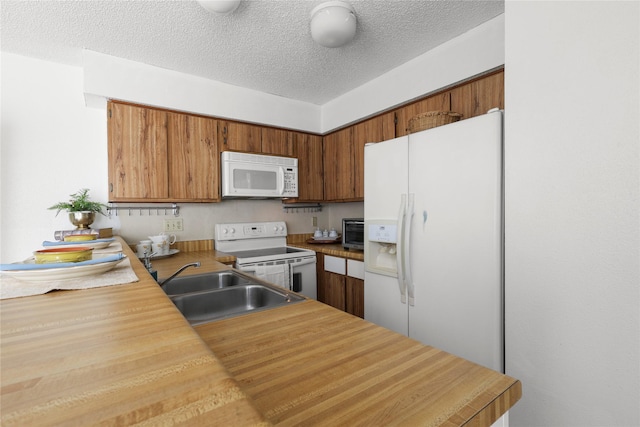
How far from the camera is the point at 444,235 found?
1628mm

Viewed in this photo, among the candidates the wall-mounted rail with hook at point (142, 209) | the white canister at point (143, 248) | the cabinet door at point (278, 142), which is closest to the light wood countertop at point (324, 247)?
the cabinet door at point (278, 142)

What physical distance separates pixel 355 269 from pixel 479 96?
1584 millimetres

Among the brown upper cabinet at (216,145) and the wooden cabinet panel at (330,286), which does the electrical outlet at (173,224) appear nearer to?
the brown upper cabinet at (216,145)

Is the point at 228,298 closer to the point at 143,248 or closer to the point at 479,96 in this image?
the point at 143,248

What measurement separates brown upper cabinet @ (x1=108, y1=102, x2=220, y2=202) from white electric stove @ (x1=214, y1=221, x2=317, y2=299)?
46 cm

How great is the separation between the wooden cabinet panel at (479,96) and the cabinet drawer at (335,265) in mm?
1515

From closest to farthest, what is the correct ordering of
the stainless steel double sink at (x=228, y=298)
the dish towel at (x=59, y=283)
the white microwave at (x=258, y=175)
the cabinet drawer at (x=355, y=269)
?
the dish towel at (x=59, y=283) < the stainless steel double sink at (x=228, y=298) < the cabinet drawer at (x=355, y=269) < the white microwave at (x=258, y=175)

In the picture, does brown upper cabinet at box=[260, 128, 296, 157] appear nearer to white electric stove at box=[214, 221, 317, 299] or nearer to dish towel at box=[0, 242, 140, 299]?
white electric stove at box=[214, 221, 317, 299]

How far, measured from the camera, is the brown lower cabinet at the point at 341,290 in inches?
95.7

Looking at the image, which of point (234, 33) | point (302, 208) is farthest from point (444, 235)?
point (302, 208)

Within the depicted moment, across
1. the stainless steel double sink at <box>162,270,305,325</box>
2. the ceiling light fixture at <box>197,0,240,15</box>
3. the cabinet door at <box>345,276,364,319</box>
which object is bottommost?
the cabinet door at <box>345,276,364,319</box>

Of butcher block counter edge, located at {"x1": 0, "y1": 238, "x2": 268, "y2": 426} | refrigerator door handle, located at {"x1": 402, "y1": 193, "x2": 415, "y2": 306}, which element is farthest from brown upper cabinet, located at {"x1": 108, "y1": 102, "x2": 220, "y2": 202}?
butcher block counter edge, located at {"x1": 0, "y1": 238, "x2": 268, "y2": 426}

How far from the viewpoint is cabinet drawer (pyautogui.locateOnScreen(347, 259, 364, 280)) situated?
2396mm

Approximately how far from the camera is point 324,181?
3.34 metres
